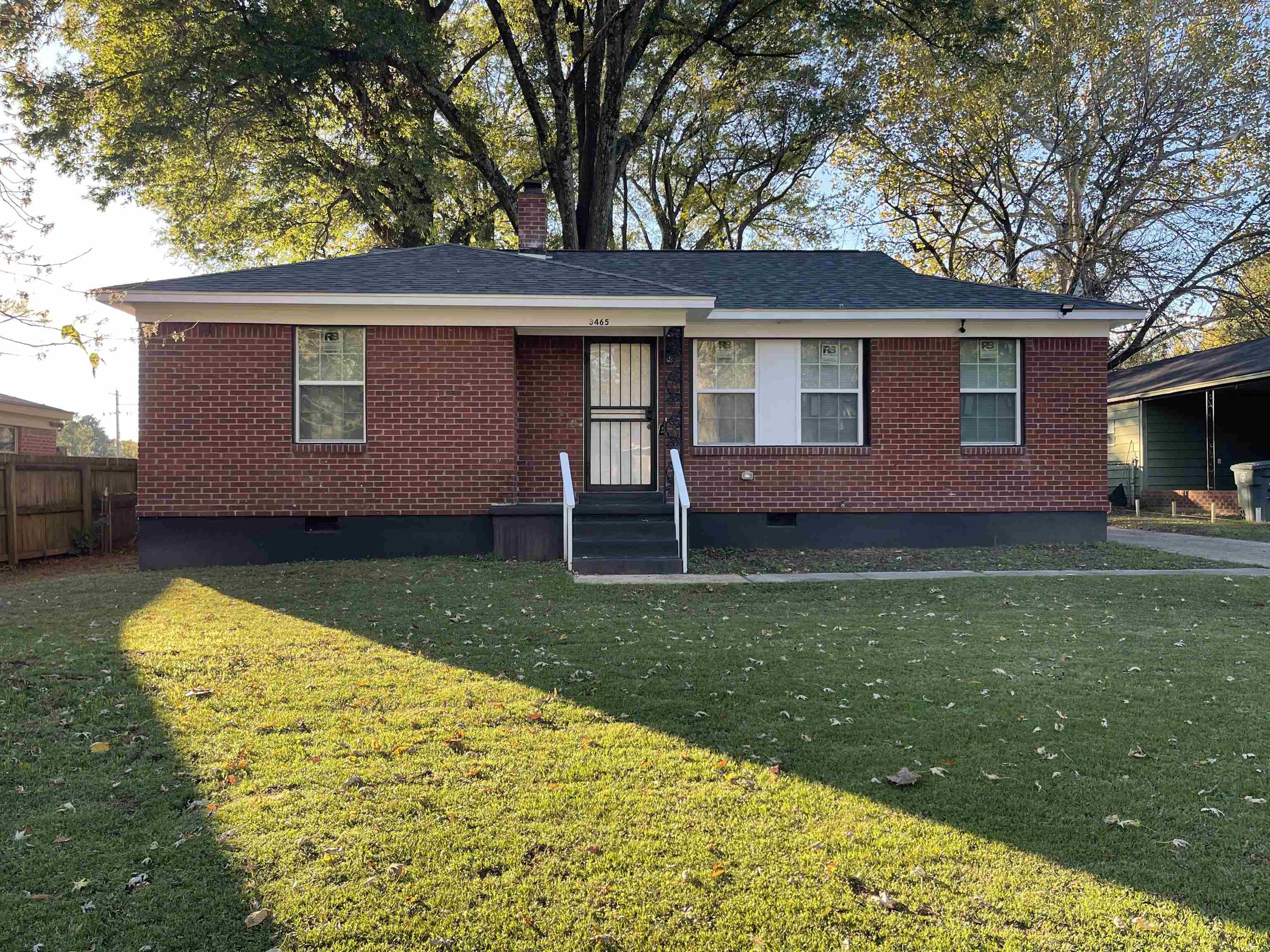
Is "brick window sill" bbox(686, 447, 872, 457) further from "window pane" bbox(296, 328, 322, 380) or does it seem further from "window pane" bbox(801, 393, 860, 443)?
"window pane" bbox(296, 328, 322, 380)

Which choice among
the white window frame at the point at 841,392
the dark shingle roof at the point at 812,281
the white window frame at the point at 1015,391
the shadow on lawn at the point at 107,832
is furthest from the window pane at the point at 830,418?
the shadow on lawn at the point at 107,832

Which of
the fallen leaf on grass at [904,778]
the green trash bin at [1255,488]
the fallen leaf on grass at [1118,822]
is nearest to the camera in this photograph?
the fallen leaf on grass at [1118,822]

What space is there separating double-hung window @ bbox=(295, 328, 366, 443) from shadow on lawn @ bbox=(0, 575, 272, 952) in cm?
605

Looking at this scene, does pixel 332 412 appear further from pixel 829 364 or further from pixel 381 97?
pixel 381 97

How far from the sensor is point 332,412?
11117 millimetres

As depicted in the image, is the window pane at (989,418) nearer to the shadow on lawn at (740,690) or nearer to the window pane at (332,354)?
the shadow on lawn at (740,690)

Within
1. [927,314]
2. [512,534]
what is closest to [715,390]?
[927,314]

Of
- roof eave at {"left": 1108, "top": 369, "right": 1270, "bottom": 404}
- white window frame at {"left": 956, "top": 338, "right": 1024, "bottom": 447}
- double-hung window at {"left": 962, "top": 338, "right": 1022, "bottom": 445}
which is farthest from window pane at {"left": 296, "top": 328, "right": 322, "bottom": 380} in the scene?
roof eave at {"left": 1108, "top": 369, "right": 1270, "bottom": 404}

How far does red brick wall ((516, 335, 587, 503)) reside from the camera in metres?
11.8

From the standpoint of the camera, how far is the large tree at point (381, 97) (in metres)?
15.9

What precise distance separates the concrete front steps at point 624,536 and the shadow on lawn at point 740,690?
0.69 meters

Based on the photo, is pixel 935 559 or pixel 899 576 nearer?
pixel 899 576

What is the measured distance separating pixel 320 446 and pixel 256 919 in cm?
909

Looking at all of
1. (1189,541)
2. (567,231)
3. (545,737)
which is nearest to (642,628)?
(545,737)
